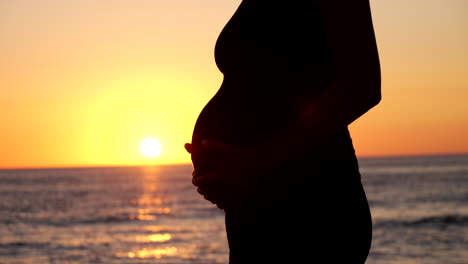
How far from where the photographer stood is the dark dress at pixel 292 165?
145cm

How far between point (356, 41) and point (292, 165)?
287mm

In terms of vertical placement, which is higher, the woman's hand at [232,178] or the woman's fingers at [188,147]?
the woman's fingers at [188,147]

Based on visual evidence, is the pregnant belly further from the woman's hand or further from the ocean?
the ocean

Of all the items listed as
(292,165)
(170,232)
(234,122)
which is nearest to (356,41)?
(292,165)

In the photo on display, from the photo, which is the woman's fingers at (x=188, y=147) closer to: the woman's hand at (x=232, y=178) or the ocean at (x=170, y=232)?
the woman's hand at (x=232, y=178)

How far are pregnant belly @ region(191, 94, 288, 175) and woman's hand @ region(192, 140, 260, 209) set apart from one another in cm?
8

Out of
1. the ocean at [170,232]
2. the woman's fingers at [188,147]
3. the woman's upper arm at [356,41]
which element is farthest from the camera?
the ocean at [170,232]

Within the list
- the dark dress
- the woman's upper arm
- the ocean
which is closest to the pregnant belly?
the dark dress

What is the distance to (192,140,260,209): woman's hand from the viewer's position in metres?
1.46

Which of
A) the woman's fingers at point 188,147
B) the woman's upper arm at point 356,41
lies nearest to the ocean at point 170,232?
the woman's fingers at point 188,147

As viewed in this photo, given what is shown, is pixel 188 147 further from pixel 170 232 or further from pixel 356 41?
pixel 170 232

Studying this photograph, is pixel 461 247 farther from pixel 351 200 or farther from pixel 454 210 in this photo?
pixel 351 200

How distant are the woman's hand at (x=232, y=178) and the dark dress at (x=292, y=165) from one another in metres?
0.03

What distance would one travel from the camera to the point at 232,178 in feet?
4.88
